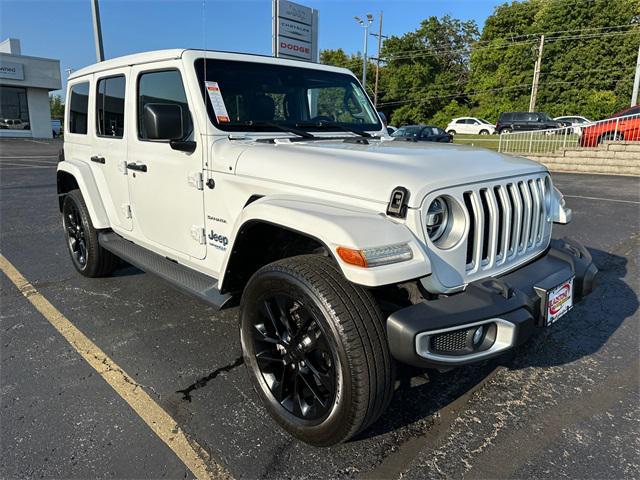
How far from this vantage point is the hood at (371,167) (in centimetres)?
216

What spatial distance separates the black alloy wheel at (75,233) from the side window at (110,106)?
2.92ft

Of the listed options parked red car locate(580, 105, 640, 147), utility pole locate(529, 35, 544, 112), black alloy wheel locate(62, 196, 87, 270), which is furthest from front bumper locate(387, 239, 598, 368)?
utility pole locate(529, 35, 544, 112)

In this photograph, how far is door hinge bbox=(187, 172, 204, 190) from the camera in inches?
118

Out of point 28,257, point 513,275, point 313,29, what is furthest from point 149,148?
point 313,29

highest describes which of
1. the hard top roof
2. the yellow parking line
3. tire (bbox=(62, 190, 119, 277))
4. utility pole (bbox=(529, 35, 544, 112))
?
utility pole (bbox=(529, 35, 544, 112))

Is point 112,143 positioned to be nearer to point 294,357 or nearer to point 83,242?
point 83,242

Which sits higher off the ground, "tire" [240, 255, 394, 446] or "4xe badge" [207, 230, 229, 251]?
"4xe badge" [207, 230, 229, 251]

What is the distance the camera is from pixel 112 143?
154 inches

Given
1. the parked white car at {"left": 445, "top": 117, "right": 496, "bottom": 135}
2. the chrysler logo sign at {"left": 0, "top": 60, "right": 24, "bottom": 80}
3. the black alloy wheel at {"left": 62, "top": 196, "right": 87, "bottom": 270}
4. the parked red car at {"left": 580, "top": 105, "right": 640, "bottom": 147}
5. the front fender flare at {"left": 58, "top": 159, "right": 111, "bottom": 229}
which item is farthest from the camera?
the parked white car at {"left": 445, "top": 117, "right": 496, "bottom": 135}

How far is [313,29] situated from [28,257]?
13929 mm

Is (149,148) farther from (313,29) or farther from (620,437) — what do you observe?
(313,29)

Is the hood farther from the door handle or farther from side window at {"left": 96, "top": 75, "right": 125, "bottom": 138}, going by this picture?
side window at {"left": 96, "top": 75, "right": 125, "bottom": 138}

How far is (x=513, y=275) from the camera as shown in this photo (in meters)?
2.49

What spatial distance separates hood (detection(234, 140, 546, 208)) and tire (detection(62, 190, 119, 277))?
225 centimetres
